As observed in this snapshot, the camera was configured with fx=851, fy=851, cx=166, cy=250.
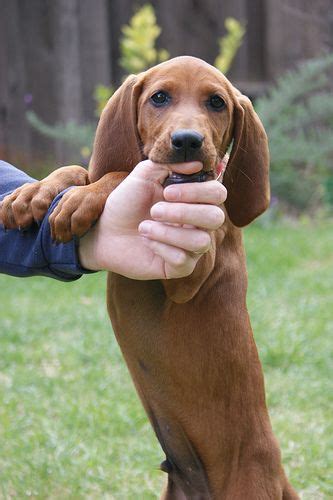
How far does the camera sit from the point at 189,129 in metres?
2.10

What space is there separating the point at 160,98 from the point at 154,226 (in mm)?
442

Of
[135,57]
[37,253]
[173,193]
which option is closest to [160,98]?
[173,193]

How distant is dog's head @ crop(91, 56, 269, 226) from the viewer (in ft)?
6.99

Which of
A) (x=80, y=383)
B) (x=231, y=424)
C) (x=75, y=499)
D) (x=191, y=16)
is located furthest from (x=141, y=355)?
(x=191, y=16)

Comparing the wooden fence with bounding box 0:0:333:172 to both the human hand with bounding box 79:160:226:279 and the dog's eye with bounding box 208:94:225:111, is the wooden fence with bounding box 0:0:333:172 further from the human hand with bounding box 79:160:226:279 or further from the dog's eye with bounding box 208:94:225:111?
the human hand with bounding box 79:160:226:279

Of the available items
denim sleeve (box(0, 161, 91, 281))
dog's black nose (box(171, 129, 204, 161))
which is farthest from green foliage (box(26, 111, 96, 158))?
dog's black nose (box(171, 129, 204, 161))

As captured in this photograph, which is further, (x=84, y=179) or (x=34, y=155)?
(x=34, y=155)

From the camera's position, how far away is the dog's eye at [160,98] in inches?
90.6

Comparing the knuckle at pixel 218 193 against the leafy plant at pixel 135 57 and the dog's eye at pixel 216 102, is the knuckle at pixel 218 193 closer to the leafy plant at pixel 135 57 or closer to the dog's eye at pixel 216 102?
the dog's eye at pixel 216 102

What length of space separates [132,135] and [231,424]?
3.00ft

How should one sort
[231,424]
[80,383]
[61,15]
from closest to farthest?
[231,424], [80,383], [61,15]

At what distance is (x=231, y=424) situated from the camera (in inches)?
101

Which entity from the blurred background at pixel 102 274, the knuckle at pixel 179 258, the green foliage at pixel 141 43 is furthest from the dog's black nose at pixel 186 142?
the green foliage at pixel 141 43

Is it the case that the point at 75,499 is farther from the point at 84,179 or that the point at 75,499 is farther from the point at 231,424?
the point at 84,179
